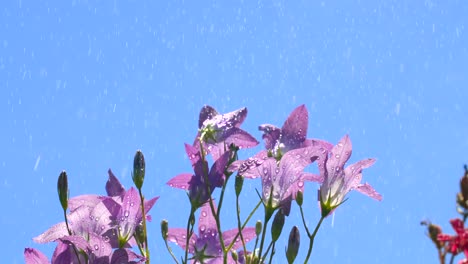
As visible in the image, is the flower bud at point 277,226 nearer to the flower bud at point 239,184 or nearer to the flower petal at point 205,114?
the flower bud at point 239,184

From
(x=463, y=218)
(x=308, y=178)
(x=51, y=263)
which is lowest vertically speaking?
(x=463, y=218)

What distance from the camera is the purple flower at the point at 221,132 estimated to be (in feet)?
7.74

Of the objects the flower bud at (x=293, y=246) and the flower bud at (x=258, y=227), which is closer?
the flower bud at (x=293, y=246)

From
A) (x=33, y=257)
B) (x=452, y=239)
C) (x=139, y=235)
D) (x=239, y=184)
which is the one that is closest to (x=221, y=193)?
(x=239, y=184)

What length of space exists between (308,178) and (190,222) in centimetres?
39

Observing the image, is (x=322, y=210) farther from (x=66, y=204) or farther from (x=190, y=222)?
(x=66, y=204)

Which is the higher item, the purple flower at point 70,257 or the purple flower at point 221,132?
the purple flower at point 221,132

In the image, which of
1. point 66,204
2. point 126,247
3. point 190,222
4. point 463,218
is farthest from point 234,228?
point 463,218

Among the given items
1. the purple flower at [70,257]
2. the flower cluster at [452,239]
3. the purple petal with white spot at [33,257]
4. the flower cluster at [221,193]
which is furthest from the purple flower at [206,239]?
the flower cluster at [452,239]

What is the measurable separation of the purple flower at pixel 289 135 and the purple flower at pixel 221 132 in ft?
0.50

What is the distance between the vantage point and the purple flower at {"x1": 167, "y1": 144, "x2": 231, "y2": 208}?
231 cm

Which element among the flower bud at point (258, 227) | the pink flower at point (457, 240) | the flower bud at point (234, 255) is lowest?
the pink flower at point (457, 240)

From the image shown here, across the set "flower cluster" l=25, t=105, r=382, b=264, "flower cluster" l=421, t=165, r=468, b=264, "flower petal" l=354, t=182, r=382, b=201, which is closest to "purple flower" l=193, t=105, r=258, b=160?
"flower cluster" l=25, t=105, r=382, b=264

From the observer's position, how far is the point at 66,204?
240 centimetres
